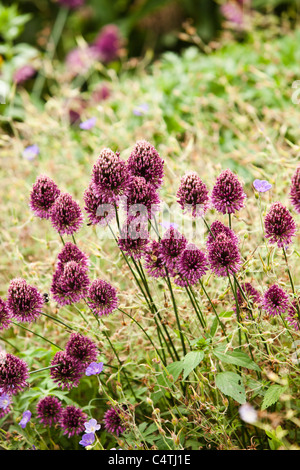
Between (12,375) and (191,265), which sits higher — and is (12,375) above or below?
below

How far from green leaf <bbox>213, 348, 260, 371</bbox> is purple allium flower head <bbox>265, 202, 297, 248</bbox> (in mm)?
302

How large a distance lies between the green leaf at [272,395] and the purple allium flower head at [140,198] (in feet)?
1.71

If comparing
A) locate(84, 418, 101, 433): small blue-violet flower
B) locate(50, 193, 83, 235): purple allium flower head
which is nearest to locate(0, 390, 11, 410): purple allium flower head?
locate(84, 418, 101, 433): small blue-violet flower

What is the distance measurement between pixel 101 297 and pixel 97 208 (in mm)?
240

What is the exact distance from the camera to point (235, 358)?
4.09 ft

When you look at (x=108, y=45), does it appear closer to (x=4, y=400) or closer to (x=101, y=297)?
(x=101, y=297)

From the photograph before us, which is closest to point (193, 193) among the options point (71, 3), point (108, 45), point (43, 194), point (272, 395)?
point (43, 194)

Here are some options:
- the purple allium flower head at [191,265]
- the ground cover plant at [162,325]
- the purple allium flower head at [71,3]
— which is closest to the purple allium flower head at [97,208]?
the ground cover plant at [162,325]

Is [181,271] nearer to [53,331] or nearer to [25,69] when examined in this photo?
[53,331]

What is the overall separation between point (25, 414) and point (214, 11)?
4.43 meters

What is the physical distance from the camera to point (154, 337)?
1.79 metres

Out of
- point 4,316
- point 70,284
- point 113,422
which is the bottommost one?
point 113,422

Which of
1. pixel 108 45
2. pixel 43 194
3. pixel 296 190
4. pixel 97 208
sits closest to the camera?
pixel 296 190

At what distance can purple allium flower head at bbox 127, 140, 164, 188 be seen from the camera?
122 centimetres
